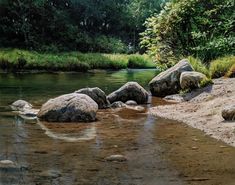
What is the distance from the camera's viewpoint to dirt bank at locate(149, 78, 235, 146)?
9.14 meters

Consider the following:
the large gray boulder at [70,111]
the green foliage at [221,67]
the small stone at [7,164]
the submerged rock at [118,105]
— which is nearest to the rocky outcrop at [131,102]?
the submerged rock at [118,105]

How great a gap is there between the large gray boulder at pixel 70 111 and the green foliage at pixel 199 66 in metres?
6.38

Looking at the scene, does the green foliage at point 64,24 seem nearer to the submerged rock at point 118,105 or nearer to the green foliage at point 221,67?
the green foliage at point 221,67

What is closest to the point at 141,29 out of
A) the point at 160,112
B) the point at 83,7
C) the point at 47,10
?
the point at 83,7

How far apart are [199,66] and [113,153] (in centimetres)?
986

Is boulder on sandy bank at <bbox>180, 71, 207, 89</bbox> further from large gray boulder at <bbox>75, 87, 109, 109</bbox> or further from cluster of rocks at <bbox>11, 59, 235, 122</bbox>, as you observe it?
large gray boulder at <bbox>75, 87, 109, 109</bbox>

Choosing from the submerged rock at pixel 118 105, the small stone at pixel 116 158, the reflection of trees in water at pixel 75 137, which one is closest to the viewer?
the small stone at pixel 116 158

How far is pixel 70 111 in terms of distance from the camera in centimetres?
1068

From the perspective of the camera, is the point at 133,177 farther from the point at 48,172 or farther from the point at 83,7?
the point at 83,7

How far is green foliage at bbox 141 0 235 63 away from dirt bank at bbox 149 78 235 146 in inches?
130

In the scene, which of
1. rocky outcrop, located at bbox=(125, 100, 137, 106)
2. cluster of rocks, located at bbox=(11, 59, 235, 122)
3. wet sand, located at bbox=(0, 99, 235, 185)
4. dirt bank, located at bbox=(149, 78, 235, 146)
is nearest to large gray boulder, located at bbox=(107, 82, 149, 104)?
cluster of rocks, located at bbox=(11, 59, 235, 122)

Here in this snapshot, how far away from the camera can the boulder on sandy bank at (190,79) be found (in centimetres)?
1472

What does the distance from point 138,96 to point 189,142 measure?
6.09 metres

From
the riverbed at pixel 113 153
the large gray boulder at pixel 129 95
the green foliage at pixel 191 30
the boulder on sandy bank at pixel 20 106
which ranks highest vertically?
the green foliage at pixel 191 30
